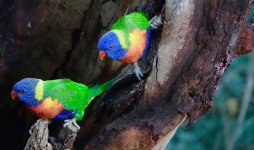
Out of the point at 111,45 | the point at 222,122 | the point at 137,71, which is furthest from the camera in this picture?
the point at 222,122

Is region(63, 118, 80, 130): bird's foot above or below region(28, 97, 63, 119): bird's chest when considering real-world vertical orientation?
below

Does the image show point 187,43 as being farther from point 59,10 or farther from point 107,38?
point 59,10

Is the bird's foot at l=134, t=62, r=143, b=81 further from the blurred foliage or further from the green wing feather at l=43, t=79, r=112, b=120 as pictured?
the blurred foliage

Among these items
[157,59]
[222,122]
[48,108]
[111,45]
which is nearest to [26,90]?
[48,108]

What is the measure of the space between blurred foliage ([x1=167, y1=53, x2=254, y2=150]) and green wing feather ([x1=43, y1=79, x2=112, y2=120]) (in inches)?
80.1

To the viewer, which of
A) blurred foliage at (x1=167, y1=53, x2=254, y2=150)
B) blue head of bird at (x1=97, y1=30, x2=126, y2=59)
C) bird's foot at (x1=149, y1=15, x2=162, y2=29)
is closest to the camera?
blue head of bird at (x1=97, y1=30, x2=126, y2=59)

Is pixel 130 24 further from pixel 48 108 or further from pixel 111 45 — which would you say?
pixel 48 108

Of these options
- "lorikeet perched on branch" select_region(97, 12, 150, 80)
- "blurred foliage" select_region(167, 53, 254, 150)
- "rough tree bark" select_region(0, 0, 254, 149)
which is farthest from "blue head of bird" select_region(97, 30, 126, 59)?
"blurred foliage" select_region(167, 53, 254, 150)

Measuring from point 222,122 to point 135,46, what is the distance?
7.39 ft

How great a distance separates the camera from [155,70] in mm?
1274

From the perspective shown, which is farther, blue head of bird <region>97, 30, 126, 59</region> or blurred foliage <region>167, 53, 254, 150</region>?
blurred foliage <region>167, 53, 254, 150</region>

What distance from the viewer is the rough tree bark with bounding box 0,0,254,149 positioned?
124 cm

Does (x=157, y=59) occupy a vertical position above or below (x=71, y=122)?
above

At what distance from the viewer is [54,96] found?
1311mm
